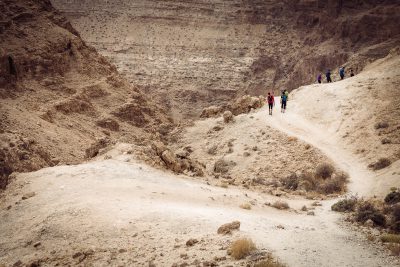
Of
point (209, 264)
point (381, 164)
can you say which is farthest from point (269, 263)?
point (381, 164)

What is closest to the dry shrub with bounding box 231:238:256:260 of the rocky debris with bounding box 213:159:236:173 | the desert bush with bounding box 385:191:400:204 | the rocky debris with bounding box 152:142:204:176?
the desert bush with bounding box 385:191:400:204

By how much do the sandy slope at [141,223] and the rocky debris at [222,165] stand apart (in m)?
8.46

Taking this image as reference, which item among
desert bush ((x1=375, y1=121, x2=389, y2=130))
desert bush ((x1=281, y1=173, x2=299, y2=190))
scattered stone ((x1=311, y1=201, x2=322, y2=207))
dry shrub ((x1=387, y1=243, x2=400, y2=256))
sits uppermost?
desert bush ((x1=375, y1=121, x2=389, y2=130))

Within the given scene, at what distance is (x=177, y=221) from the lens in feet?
42.2

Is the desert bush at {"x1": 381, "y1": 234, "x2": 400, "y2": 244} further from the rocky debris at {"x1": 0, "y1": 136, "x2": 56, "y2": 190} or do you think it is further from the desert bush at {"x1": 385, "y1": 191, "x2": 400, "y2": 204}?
the rocky debris at {"x1": 0, "y1": 136, "x2": 56, "y2": 190}

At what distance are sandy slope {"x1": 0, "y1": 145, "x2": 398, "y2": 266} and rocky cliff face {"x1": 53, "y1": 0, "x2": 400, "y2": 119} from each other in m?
35.8

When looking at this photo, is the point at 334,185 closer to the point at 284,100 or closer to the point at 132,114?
the point at 284,100

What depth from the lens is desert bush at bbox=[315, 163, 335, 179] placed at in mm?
22156

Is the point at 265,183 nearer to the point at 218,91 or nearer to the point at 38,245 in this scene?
the point at 38,245

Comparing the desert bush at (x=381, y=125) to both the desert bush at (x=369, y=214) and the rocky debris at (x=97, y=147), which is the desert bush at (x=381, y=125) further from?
the rocky debris at (x=97, y=147)

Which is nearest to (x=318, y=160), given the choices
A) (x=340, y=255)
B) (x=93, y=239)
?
(x=340, y=255)

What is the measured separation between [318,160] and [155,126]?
1495cm

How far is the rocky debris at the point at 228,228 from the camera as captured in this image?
1183cm

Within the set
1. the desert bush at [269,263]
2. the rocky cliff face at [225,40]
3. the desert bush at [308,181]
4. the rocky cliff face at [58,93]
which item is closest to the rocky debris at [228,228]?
the desert bush at [269,263]
